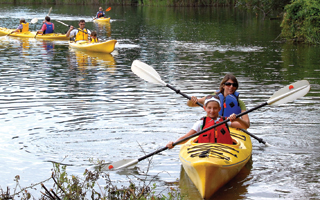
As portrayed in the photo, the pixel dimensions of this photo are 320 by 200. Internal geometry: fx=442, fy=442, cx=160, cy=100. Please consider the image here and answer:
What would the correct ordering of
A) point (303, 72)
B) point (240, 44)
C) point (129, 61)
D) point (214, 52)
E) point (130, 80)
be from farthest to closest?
1. point (240, 44)
2. point (214, 52)
3. point (129, 61)
4. point (303, 72)
5. point (130, 80)

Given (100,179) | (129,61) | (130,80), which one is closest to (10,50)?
(129,61)

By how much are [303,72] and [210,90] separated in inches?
154

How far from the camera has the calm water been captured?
5.66m

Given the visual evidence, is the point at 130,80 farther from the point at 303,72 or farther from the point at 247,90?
the point at 303,72

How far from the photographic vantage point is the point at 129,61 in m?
15.0

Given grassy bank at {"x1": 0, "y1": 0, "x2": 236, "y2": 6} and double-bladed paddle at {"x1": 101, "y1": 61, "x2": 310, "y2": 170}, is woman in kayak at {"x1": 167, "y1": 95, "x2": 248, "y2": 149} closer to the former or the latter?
double-bladed paddle at {"x1": 101, "y1": 61, "x2": 310, "y2": 170}

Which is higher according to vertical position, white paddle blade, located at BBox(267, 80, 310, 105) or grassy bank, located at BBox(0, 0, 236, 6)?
grassy bank, located at BBox(0, 0, 236, 6)

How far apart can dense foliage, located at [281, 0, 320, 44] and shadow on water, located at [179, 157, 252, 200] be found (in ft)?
46.6

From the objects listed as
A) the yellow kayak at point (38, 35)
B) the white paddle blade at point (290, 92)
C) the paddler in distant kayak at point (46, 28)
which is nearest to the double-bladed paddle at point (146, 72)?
the white paddle blade at point (290, 92)

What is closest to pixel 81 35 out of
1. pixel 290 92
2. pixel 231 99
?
pixel 231 99

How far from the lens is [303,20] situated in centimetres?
1886

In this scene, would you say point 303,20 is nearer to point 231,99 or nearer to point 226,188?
point 231,99

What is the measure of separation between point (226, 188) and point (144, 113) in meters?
3.29

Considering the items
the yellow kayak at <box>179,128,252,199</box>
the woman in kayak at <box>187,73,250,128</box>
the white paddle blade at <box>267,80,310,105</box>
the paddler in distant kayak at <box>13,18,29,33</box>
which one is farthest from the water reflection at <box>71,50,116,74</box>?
the yellow kayak at <box>179,128,252,199</box>
